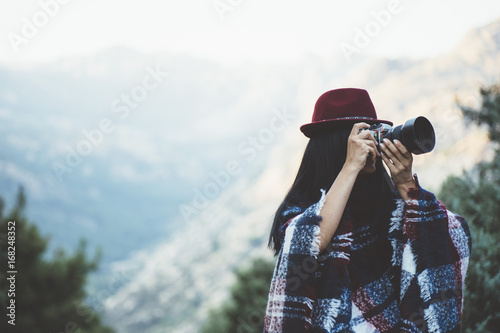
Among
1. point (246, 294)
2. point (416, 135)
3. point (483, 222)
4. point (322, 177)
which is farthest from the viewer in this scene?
point (246, 294)

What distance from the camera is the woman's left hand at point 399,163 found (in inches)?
55.9

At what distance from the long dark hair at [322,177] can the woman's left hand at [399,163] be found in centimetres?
10

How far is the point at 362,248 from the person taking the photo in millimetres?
1439

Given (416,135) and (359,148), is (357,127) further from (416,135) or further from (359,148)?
(416,135)

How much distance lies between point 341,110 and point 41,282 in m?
7.51

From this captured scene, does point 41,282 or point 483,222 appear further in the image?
point 41,282

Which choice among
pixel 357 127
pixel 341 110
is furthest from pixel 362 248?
pixel 341 110

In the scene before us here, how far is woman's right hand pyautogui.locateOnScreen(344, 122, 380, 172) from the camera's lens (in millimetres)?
1378

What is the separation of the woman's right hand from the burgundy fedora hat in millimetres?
105

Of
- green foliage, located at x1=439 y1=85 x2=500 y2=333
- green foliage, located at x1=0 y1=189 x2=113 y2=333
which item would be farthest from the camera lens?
green foliage, located at x1=0 y1=189 x2=113 y2=333

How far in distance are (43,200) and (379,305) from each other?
11782 cm

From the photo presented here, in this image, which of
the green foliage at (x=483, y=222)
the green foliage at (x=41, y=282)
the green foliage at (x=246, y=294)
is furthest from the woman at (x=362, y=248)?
the green foliage at (x=246, y=294)

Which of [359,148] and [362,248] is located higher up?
[359,148]

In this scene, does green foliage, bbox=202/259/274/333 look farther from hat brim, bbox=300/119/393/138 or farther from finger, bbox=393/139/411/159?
finger, bbox=393/139/411/159
